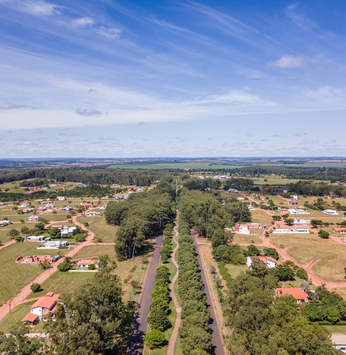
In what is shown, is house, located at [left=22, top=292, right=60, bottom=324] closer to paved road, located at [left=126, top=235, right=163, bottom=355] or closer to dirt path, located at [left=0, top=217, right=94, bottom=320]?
dirt path, located at [left=0, top=217, right=94, bottom=320]

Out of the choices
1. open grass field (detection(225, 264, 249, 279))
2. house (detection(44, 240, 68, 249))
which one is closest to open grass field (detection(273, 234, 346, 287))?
open grass field (detection(225, 264, 249, 279))

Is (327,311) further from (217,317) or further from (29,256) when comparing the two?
(29,256)

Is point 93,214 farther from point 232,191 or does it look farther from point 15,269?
point 232,191

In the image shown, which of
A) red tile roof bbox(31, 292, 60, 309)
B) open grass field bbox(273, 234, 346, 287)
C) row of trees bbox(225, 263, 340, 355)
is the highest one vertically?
row of trees bbox(225, 263, 340, 355)

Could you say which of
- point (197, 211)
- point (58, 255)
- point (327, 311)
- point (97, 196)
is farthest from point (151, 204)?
point (97, 196)

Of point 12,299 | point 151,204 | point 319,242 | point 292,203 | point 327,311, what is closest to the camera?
point 327,311

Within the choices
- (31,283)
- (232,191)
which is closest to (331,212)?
(232,191)

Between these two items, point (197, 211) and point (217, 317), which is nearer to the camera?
point (217, 317)
